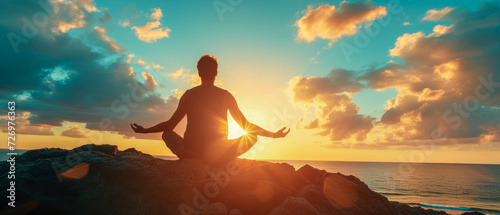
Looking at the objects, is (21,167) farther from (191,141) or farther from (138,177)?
(191,141)

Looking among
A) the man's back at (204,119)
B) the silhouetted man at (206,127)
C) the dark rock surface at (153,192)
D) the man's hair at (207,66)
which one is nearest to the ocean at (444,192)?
the dark rock surface at (153,192)

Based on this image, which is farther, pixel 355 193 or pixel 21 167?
pixel 355 193

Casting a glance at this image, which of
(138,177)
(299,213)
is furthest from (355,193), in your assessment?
(138,177)

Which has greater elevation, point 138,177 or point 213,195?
point 138,177

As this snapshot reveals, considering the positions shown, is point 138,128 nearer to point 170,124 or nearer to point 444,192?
point 170,124

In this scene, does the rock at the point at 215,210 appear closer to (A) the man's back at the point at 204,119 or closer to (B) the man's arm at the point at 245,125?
(A) the man's back at the point at 204,119

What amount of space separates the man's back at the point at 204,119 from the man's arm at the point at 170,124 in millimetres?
156

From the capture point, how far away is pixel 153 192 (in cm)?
429

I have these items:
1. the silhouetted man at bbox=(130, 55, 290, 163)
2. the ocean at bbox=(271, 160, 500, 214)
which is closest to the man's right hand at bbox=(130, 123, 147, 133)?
the silhouetted man at bbox=(130, 55, 290, 163)

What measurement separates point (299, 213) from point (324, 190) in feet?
5.01

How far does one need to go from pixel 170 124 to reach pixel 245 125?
6.11 ft

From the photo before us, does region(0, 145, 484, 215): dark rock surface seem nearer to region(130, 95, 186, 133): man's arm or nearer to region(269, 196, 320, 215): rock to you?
region(269, 196, 320, 215): rock

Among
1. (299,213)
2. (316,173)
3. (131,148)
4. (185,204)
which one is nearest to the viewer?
(299,213)

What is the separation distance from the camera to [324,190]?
5.04 m
